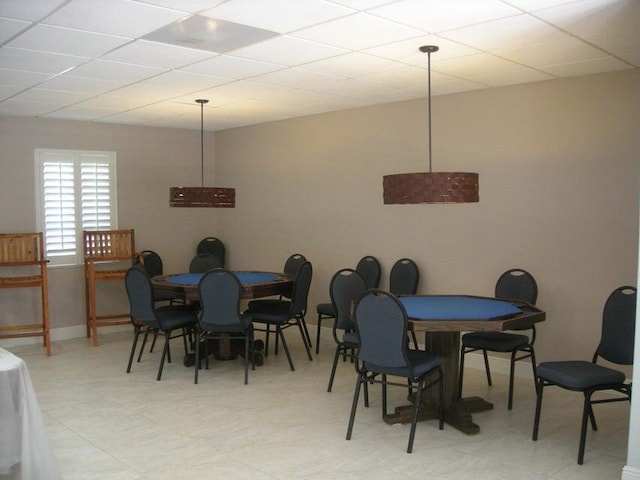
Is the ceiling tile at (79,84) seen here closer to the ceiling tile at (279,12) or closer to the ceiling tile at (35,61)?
the ceiling tile at (35,61)

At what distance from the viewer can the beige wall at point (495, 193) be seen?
474 cm

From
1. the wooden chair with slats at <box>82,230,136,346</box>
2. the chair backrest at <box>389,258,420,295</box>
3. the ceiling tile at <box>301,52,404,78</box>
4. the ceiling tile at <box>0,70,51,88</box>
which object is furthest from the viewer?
the wooden chair with slats at <box>82,230,136,346</box>

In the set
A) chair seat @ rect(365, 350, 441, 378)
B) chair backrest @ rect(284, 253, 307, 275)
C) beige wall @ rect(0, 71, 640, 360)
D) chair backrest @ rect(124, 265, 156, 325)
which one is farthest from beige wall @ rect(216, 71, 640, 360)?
chair backrest @ rect(124, 265, 156, 325)

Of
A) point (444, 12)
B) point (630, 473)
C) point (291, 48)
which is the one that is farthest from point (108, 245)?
point (630, 473)

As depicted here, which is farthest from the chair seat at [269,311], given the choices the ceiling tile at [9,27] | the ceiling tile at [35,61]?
the ceiling tile at [9,27]

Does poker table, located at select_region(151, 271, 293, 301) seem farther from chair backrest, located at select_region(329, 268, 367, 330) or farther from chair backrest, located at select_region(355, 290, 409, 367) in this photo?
chair backrest, located at select_region(355, 290, 409, 367)

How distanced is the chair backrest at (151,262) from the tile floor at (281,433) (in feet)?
6.27

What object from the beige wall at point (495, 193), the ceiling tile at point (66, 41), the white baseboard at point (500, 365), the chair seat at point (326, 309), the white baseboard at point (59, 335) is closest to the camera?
the ceiling tile at point (66, 41)

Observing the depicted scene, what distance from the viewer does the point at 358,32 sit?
3.62 meters

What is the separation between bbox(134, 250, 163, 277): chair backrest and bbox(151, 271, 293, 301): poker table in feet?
4.11

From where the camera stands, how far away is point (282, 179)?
293 inches

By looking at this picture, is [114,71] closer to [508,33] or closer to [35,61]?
[35,61]

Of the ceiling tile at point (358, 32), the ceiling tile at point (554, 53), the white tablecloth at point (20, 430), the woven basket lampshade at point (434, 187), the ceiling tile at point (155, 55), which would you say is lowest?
the white tablecloth at point (20, 430)

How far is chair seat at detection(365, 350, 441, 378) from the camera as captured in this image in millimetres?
3787
